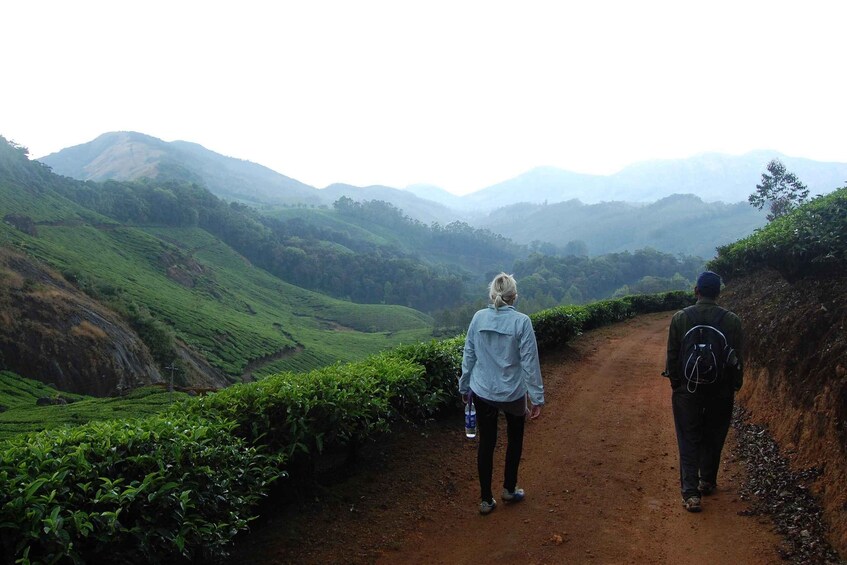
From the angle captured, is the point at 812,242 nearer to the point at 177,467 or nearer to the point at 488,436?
the point at 488,436

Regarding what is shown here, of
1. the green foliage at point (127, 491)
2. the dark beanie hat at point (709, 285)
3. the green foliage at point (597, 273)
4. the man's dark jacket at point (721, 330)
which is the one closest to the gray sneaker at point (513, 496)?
the man's dark jacket at point (721, 330)

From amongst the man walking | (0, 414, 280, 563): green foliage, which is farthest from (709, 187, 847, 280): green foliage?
(0, 414, 280, 563): green foliage

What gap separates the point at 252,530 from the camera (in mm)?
3984

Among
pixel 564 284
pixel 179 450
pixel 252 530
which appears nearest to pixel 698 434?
pixel 252 530

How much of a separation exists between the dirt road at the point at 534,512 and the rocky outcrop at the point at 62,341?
120 ft

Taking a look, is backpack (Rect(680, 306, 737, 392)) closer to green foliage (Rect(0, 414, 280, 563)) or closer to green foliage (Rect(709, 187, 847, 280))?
green foliage (Rect(0, 414, 280, 563))

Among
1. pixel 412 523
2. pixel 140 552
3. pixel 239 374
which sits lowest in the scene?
pixel 239 374

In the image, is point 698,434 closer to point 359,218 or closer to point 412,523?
point 412,523

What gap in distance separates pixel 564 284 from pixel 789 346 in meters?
120

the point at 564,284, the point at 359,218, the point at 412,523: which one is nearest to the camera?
the point at 412,523

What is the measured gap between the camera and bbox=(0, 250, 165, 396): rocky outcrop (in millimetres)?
34219

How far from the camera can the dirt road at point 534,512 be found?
3709 millimetres

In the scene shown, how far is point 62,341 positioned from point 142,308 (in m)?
18.0

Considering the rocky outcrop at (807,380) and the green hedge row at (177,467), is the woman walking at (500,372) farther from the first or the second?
the rocky outcrop at (807,380)
